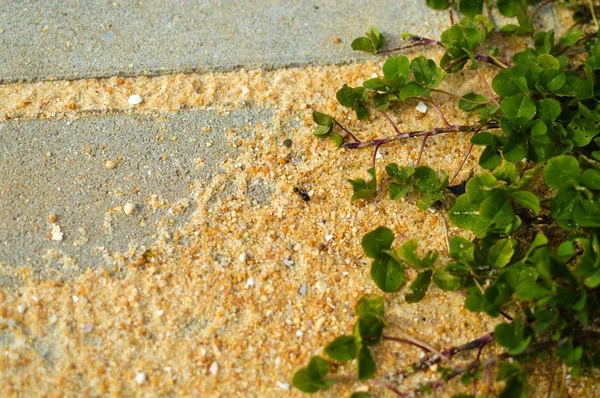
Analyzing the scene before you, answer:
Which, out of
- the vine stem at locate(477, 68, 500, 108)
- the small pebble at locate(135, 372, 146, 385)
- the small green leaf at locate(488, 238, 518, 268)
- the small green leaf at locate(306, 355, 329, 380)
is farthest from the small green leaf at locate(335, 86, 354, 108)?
the small pebble at locate(135, 372, 146, 385)

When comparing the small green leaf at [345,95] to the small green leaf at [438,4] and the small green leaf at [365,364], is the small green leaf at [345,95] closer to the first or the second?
the small green leaf at [438,4]

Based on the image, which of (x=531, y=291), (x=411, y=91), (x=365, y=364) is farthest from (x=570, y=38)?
(x=365, y=364)

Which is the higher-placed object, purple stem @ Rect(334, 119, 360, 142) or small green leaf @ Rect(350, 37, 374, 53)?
small green leaf @ Rect(350, 37, 374, 53)

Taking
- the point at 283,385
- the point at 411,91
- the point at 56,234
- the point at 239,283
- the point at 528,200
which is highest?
the point at 411,91

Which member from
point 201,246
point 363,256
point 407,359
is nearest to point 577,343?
point 407,359

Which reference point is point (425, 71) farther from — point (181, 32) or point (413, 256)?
point (181, 32)

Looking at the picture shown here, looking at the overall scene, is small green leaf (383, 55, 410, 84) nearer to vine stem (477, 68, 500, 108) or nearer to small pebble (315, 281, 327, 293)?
vine stem (477, 68, 500, 108)
